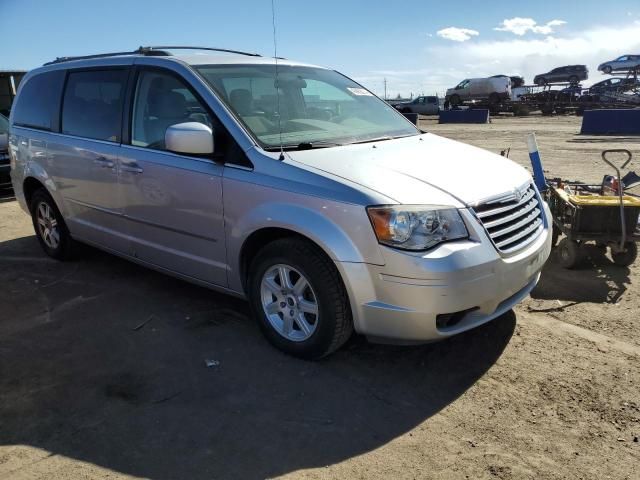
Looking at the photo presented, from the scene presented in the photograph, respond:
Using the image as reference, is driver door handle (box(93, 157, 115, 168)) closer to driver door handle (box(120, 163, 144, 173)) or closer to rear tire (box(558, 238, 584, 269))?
driver door handle (box(120, 163, 144, 173))

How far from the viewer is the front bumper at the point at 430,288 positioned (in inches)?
109

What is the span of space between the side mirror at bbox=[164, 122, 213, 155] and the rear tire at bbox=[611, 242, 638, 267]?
3.71 metres

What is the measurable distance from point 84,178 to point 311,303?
2.64 meters

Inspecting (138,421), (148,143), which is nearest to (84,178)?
(148,143)

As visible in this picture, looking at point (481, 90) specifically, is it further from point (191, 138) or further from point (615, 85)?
point (191, 138)

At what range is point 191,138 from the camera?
3.29 meters

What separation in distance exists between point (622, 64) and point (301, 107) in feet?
135

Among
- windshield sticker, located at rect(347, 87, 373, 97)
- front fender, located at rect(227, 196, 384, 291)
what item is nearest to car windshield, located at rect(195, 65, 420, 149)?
windshield sticker, located at rect(347, 87, 373, 97)

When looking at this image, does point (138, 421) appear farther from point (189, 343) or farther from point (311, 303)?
point (311, 303)

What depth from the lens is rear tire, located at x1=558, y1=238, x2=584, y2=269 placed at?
4746 mm

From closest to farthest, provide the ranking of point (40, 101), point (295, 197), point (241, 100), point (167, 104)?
point (295, 197) → point (241, 100) → point (167, 104) → point (40, 101)

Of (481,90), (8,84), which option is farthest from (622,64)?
(8,84)

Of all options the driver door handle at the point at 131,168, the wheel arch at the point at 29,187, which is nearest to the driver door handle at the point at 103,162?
the driver door handle at the point at 131,168

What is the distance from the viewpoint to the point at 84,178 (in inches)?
182
